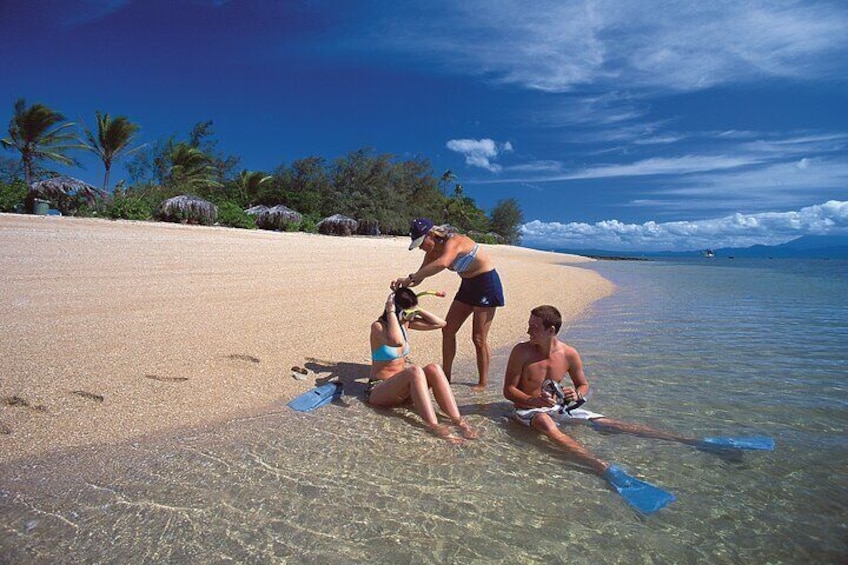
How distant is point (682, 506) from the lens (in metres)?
2.72

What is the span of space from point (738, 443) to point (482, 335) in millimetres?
2247

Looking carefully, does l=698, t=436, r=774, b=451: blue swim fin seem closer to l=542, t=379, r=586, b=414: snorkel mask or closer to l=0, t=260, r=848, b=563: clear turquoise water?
l=0, t=260, r=848, b=563: clear turquoise water

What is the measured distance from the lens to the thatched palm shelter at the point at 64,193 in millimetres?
20453

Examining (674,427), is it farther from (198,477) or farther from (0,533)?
(0,533)

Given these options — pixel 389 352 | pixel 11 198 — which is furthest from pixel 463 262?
pixel 11 198

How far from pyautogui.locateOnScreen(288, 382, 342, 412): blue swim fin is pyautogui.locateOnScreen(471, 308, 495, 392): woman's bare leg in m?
1.43

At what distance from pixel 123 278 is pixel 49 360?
4.36 meters

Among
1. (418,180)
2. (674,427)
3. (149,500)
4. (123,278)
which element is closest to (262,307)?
(123,278)

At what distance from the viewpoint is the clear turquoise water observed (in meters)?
2.28

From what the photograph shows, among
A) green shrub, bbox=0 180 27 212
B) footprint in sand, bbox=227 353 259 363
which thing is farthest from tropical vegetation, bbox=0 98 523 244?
footprint in sand, bbox=227 353 259 363

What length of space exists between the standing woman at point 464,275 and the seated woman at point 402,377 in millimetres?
280

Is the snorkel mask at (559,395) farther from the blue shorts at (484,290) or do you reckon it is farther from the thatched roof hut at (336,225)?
the thatched roof hut at (336,225)

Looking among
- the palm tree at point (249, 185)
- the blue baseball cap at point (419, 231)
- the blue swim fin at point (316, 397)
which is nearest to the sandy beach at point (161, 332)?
the blue swim fin at point (316, 397)

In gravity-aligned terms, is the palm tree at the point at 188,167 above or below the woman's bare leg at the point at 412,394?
above
